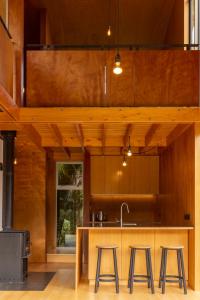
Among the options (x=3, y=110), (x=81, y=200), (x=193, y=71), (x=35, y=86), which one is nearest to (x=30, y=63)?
(x=35, y=86)

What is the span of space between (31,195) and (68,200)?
121 cm

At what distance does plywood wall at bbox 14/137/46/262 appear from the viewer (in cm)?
1087

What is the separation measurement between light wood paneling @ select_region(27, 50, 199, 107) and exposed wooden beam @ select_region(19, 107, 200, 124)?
231 millimetres

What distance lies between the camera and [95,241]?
298 inches

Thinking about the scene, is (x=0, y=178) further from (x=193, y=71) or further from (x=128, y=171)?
(x=193, y=71)

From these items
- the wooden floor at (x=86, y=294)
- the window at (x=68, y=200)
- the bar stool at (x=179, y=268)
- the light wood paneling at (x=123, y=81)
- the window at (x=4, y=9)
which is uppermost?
the window at (x=4, y=9)

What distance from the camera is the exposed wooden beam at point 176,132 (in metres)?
7.62

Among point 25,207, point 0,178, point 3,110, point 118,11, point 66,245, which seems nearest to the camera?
point 3,110

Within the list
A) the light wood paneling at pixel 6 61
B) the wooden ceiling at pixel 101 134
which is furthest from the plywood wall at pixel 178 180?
the light wood paneling at pixel 6 61

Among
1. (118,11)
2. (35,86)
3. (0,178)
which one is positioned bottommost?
(0,178)

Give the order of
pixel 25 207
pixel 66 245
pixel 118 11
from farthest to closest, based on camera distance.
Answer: pixel 66 245, pixel 25 207, pixel 118 11

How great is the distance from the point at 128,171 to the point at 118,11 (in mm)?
3650

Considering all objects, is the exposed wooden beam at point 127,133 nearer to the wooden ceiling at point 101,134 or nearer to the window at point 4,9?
the wooden ceiling at point 101,134

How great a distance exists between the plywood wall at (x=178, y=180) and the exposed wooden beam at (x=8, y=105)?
2.76 metres
